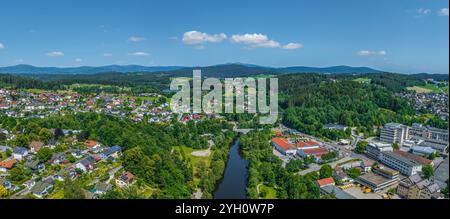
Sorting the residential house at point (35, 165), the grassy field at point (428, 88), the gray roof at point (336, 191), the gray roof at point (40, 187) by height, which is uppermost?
the grassy field at point (428, 88)

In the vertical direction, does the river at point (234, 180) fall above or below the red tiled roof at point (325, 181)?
below

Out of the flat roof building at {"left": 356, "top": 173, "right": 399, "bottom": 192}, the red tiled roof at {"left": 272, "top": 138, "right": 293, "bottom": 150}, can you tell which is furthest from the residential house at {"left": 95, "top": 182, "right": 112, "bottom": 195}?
the red tiled roof at {"left": 272, "top": 138, "right": 293, "bottom": 150}

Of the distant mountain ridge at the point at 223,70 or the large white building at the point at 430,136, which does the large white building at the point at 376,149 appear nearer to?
the large white building at the point at 430,136

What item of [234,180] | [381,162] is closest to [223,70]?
[381,162]

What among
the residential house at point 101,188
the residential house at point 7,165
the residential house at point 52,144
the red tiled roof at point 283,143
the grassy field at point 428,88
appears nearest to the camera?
the residential house at point 101,188

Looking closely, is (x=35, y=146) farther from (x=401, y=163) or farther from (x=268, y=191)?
(x=401, y=163)

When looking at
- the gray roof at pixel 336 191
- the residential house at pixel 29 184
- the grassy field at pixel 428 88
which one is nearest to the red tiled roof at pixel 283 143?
the gray roof at pixel 336 191

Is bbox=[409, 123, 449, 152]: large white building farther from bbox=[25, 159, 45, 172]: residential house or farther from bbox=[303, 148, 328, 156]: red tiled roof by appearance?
bbox=[25, 159, 45, 172]: residential house
